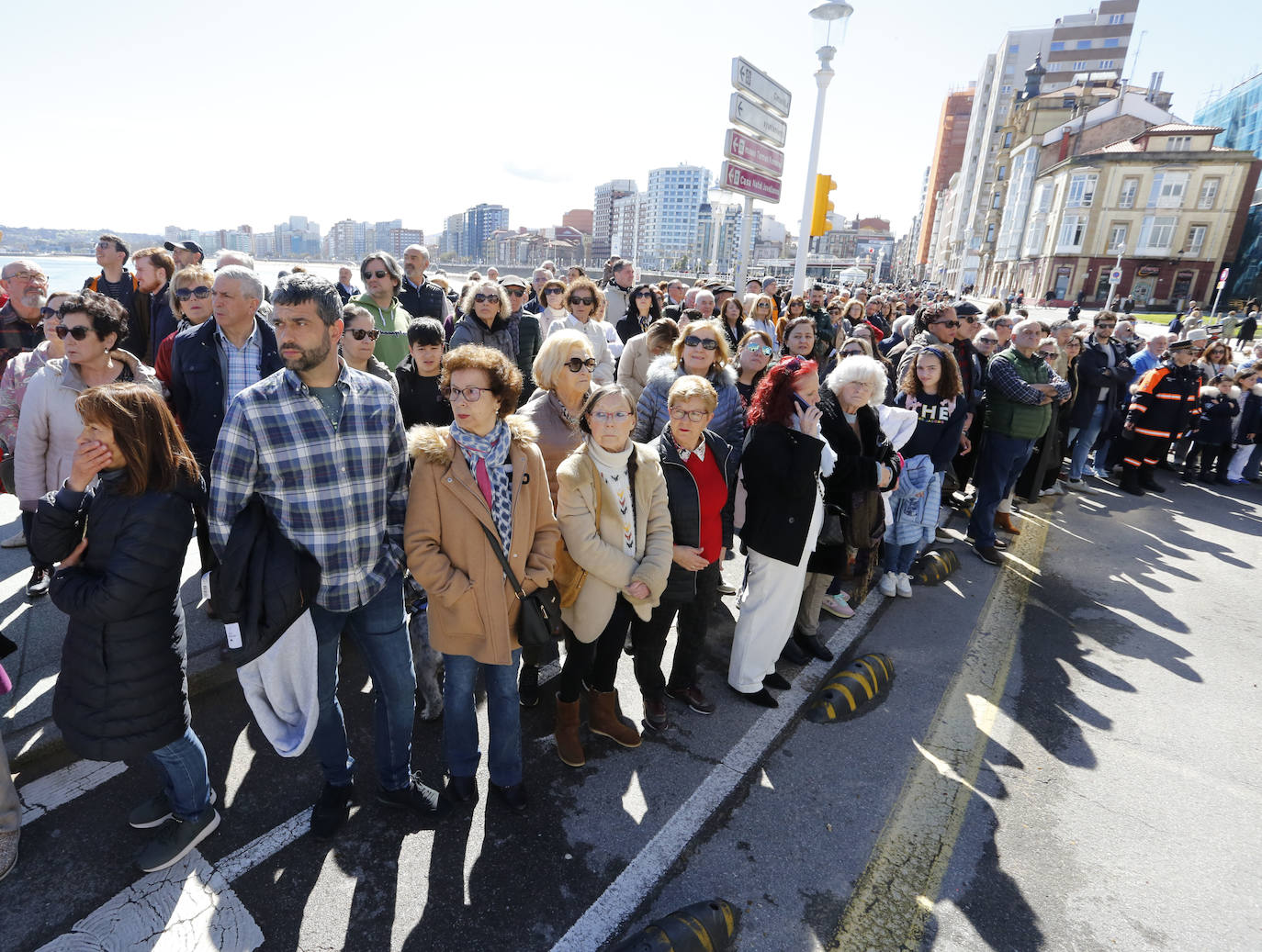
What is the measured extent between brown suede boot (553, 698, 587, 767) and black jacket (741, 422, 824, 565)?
1447 millimetres

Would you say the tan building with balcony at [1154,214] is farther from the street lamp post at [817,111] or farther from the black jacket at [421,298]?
the black jacket at [421,298]

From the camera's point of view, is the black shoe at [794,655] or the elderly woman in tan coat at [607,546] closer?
the elderly woman in tan coat at [607,546]

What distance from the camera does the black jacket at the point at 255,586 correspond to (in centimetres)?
229

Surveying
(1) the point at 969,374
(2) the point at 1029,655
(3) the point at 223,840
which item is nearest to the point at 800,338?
(1) the point at 969,374

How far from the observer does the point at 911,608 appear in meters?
5.25

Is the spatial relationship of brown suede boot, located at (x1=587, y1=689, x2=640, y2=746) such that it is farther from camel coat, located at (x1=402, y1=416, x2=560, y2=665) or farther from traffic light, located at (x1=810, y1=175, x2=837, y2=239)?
traffic light, located at (x1=810, y1=175, x2=837, y2=239)

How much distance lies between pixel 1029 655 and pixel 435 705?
166 inches

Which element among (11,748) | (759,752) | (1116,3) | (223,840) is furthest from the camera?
(1116,3)

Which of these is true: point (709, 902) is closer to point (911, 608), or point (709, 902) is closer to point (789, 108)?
point (911, 608)

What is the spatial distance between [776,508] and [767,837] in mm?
1728

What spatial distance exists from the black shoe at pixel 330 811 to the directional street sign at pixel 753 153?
9391mm

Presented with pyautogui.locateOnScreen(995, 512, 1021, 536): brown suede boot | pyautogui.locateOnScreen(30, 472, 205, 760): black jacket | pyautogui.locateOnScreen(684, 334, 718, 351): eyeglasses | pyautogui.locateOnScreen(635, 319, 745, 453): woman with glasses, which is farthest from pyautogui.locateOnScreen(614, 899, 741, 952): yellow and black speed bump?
pyautogui.locateOnScreen(995, 512, 1021, 536): brown suede boot

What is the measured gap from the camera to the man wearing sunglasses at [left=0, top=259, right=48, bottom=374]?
5172mm

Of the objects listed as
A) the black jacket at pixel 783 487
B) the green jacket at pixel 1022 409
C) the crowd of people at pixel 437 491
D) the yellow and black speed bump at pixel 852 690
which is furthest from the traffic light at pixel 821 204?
the yellow and black speed bump at pixel 852 690
